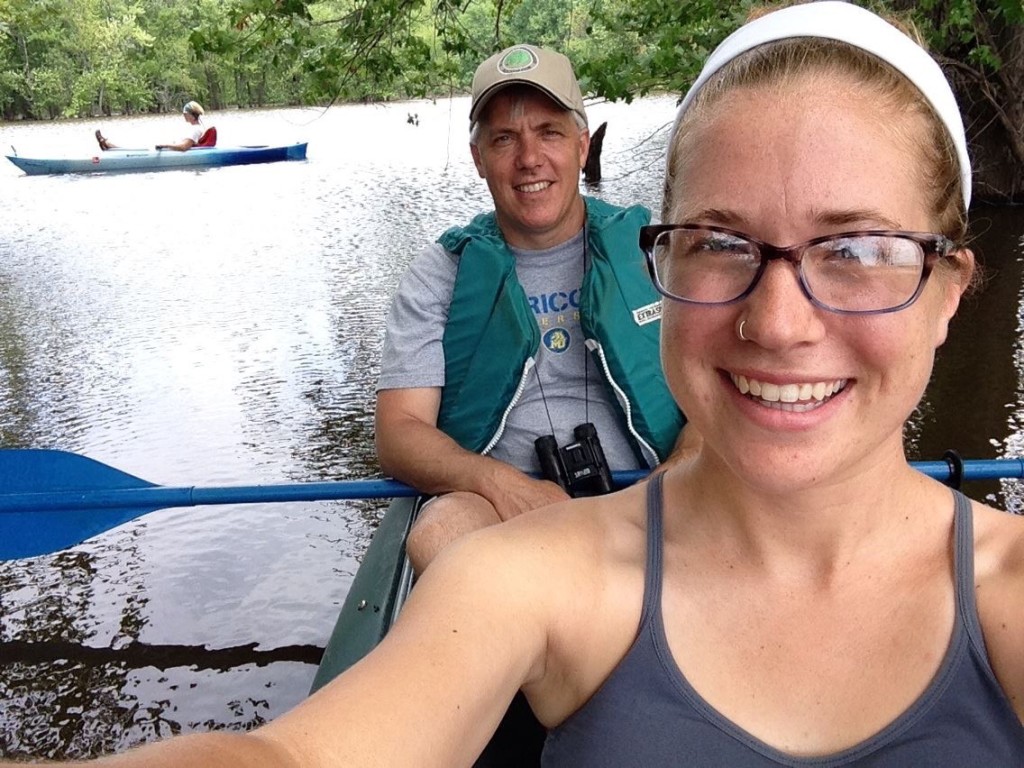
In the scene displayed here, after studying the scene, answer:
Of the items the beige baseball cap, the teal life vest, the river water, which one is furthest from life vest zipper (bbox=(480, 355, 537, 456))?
the river water

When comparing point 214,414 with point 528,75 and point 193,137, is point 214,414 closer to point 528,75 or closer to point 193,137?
point 528,75

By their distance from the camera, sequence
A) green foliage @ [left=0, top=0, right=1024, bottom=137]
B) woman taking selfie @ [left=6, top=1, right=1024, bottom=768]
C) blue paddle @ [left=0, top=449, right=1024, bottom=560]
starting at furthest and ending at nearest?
green foliage @ [left=0, top=0, right=1024, bottom=137] → blue paddle @ [left=0, top=449, right=1024, bottom=560] → woman taking selfie @ [left=6, top=1, right=1024, bottom=768]

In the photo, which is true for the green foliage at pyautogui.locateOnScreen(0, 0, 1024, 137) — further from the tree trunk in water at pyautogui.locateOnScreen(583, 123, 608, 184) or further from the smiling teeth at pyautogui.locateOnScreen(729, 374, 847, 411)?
the smiling teeth at pyautogui.locateOnScreen(729, 374, 847, 411)

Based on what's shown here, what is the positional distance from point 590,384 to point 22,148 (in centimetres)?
2453

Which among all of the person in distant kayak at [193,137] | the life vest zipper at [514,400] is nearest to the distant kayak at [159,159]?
the person in distant kayak at [193,137]

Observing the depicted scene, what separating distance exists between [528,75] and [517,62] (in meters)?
0.06

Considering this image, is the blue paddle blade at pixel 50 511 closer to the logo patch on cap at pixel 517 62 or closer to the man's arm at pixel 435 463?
the man's arm at pixel 435 463

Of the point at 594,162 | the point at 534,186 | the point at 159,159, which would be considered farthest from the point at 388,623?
the point at 159,159

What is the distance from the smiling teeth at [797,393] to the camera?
96 centimetres

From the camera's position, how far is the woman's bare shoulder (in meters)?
0.97

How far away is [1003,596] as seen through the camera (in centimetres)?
100

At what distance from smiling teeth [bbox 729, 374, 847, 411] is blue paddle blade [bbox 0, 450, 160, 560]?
2490 mm

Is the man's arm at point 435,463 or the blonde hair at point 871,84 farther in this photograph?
the man's arm at point 435,463

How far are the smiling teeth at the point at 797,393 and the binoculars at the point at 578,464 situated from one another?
141cm
